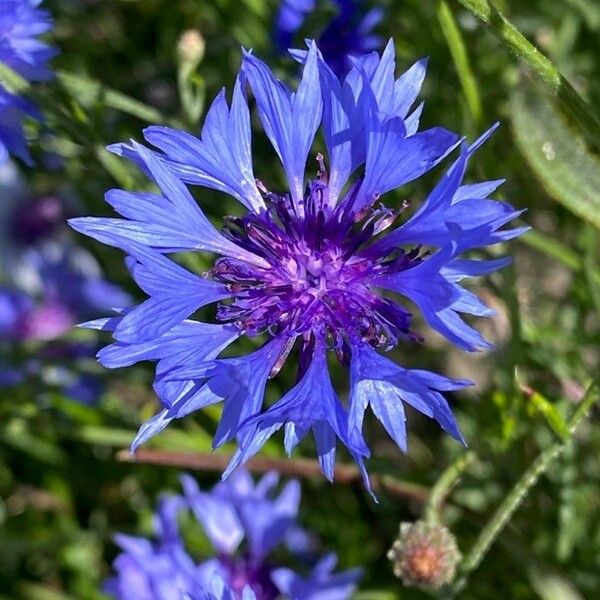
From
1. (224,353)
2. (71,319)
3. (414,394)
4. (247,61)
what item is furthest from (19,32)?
(71,319)

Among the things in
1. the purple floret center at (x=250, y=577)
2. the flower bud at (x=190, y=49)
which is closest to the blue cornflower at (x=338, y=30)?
the flower bud at (x=190, y=49)

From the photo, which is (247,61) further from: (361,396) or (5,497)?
(5,497)

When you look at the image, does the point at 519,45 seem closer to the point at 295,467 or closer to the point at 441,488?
the point at 441,488

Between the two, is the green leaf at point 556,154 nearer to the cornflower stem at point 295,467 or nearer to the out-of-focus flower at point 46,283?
the cornflower stem at point 295,467

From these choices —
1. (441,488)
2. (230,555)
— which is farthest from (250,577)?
(441,488)

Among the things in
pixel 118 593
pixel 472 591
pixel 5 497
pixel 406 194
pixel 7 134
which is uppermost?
pixel 406 194

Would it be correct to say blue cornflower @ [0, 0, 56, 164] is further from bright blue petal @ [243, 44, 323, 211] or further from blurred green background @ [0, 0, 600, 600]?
bright blue petal @ [243, 44, 323, 211]
